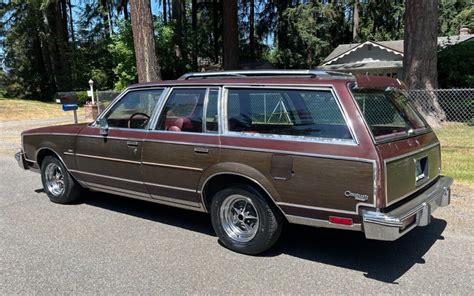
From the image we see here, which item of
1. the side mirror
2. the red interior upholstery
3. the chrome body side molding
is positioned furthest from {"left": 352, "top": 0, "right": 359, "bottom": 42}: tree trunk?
the chrome body side molding

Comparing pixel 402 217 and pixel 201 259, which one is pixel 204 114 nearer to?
pixel 201 259

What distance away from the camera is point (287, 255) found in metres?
4.36

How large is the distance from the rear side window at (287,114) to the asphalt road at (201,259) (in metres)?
1.24

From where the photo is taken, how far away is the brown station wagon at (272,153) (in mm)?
3637

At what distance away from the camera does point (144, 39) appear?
13609mm

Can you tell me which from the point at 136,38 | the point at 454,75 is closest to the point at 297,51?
the point at 454,75

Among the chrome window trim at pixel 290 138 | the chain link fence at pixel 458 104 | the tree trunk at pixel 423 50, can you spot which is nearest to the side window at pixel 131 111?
the chrome window trim at pixel 290 138

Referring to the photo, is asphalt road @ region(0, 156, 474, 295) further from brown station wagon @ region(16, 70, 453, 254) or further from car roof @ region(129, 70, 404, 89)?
car roof @ region(129, 70, 404, 89)

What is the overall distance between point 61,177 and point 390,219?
184 inches

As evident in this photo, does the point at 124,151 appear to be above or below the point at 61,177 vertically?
above

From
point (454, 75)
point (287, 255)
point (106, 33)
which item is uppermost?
point (106, 33)

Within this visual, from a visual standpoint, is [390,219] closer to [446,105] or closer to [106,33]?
[446,105]

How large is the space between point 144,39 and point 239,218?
34.2 feet

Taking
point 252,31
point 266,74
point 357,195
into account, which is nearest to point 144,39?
point 266,74
